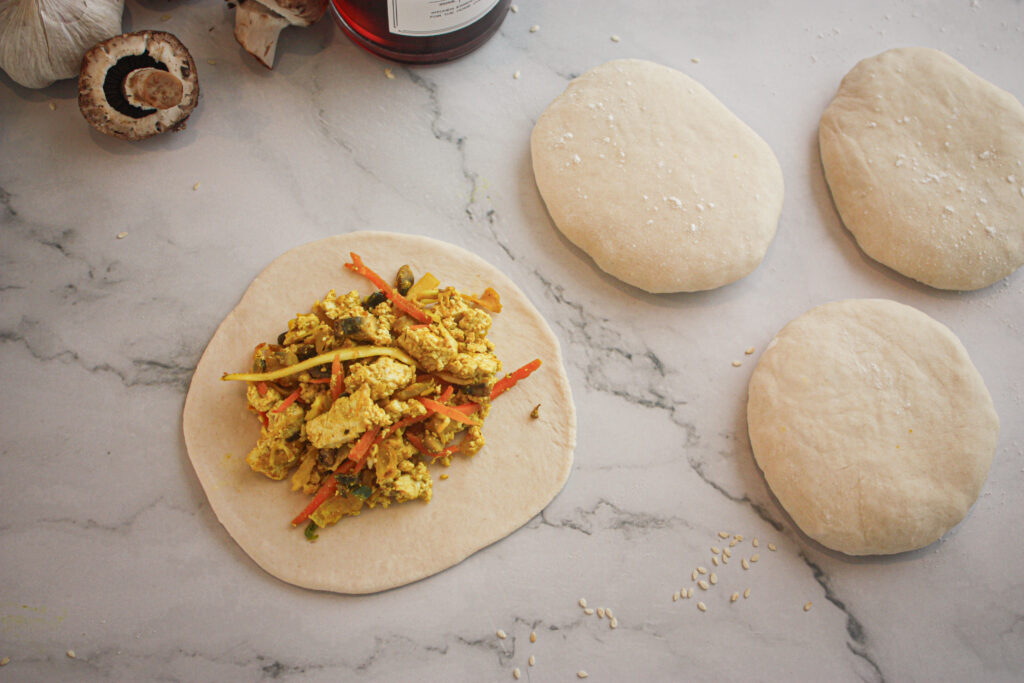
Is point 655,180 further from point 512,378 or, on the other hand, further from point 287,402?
point 287,402

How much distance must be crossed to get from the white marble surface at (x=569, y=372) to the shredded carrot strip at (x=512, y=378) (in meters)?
0.19

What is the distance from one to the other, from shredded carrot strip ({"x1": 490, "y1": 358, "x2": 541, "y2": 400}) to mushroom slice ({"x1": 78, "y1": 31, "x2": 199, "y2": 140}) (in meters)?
1.20

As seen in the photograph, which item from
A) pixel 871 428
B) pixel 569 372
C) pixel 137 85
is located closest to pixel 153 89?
pixel 137 85

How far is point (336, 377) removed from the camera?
1.56 m

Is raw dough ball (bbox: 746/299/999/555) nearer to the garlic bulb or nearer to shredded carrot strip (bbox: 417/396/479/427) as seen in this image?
shredded carrot strip (bbox: 417/396/479/427)

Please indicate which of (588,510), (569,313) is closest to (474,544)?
(588,510)

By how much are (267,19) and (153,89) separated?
0.38m

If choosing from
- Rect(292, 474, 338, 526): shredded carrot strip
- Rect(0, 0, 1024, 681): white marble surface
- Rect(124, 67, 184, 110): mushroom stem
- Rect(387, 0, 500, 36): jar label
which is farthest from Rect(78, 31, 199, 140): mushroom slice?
Rect(292, 474, 338, 526): shredded carrot strip

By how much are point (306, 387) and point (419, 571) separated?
56 cm

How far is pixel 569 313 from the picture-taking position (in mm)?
1942

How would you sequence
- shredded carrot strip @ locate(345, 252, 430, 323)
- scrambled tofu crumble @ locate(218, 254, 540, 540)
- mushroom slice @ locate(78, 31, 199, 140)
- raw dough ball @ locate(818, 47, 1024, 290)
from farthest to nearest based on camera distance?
raw dough ball @ locate(818, 47, 1024, 290) → mushroom slice @ locate(78, 31, 199, 140) → shredded carrot strip @ locate(345, 252, 430, 323) → scrambled tofu crumble @ locate(218, 254, 540, 540)

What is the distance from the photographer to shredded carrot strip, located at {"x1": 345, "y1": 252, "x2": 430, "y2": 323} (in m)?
1.68

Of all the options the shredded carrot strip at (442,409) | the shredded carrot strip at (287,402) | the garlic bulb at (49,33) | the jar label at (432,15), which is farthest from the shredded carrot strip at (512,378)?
the garlic bulb at (49,33)

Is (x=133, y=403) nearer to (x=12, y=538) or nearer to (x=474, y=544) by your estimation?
(x=12, y=538)
